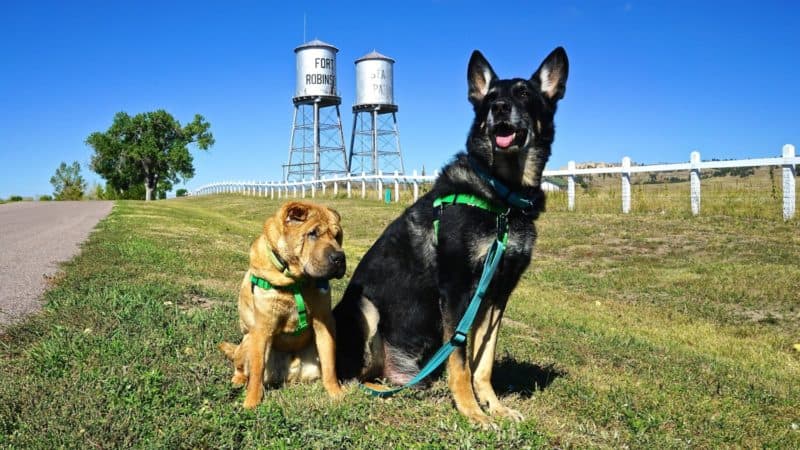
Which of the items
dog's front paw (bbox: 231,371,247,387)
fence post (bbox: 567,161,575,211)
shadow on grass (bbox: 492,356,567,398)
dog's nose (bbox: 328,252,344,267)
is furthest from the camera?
fence post (bbox: 567,161,575,211)

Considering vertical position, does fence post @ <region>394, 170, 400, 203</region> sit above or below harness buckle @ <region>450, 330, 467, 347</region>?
above

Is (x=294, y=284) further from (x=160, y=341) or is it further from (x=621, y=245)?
(x=621, y=245)

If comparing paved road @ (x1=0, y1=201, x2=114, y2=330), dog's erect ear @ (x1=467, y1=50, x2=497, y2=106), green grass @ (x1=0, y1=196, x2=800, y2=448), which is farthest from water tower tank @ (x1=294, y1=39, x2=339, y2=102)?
dog's erect ear @ (x1=467, y1=50, x2=497, y2=106)

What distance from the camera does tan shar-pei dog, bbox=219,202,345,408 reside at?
3635 mm

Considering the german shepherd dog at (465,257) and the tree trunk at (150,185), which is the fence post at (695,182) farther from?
the tree trunk at (150,185)

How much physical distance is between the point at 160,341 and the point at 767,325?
6.48 m

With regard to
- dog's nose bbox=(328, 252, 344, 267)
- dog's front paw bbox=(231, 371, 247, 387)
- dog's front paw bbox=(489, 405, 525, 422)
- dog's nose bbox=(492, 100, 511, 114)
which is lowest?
dog's front paw bbox=(489, 405, 525, 422)

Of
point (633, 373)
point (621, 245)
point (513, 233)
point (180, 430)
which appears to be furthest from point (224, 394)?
point (621, 245)

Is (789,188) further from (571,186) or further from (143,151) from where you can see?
(143,151)

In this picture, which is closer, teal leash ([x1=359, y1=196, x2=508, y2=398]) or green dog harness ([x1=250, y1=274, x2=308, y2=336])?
teal leash ([x1=359, y1=196, x2=508, y2=398])

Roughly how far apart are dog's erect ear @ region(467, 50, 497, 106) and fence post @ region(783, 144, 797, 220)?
10.3m

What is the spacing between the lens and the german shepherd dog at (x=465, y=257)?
370 cm

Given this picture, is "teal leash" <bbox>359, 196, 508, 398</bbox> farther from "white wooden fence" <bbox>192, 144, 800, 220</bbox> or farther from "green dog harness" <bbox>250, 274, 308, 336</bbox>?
"white wooden fence" <bbox>192, 144, 800, 220</bbox>

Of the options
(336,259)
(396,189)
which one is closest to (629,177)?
(396,189)
